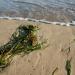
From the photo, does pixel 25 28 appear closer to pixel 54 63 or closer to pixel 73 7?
pixel 54 63

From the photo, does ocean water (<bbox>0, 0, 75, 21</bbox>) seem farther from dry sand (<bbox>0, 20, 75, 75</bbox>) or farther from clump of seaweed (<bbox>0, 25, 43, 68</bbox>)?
clump of seaweed (<bbox>0, 25, 43, 68</bbox>)

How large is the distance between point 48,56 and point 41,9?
114 inches

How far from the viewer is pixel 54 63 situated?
407cm

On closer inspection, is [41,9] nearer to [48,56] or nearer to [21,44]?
[21,44]

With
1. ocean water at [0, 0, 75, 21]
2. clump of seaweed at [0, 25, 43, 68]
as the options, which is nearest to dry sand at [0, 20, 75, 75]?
clump of seaweed at [0, 25, 43, 68]

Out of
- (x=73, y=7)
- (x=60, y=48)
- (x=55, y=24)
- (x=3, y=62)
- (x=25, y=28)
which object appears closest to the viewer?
(x=3, y=62)

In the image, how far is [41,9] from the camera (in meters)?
6.91

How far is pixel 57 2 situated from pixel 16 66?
382 cm

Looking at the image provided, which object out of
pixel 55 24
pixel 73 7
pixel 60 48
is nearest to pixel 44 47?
pixel 60 48

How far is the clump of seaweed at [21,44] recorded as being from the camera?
13.9 feet

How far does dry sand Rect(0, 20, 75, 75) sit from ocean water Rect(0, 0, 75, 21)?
1.10 metres

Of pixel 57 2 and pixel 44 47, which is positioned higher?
pixel 57 2

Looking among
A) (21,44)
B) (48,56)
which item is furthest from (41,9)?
(48,56)

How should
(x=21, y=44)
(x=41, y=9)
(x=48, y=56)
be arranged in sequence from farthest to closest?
(x=41, y=9), (x=21, y=44), (x=48, y=56)
